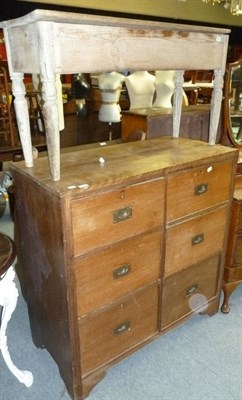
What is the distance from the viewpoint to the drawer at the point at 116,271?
1270 millimetres

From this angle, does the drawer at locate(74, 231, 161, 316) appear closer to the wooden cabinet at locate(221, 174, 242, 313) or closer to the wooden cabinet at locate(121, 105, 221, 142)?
the wooden cabinet at locate(221, 174, 242, 313)

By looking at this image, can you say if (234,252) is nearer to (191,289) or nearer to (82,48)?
(191,289)

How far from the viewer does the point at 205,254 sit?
1.74 meters

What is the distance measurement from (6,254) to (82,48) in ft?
2.67

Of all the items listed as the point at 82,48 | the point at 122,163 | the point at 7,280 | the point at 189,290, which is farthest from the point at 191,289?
the point at 82,48

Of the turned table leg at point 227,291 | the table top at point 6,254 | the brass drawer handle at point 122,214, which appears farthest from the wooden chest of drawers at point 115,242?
the turned table leg at point 227,291

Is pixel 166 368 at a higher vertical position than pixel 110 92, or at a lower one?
lower

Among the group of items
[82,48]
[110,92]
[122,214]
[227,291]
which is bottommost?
[227,291]

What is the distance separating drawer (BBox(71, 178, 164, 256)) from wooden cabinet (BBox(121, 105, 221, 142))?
769mm

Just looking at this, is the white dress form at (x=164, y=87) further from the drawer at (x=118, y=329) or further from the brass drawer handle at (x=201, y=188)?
the drawer at (x=118, y=329)

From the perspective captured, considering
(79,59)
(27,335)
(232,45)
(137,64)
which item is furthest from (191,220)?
(232,45)

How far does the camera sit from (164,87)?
2949 millimetres

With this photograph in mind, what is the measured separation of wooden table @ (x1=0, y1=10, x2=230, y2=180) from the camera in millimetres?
1046

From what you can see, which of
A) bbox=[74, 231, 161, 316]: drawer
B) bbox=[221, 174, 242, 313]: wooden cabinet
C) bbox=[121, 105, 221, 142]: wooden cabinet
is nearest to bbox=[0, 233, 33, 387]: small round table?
bbox=[74, 231, 161, 316]: drawer
